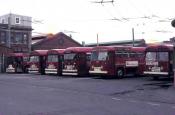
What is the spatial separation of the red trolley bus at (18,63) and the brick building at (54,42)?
27.8m

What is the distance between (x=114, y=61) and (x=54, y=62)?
8496 mm

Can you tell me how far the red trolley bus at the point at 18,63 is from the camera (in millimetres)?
48644

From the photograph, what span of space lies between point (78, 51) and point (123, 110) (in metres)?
22.5

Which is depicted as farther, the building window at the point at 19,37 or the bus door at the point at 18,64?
the building window at the point at 19,37

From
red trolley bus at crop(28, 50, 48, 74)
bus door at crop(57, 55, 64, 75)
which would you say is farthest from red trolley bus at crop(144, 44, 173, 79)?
red trolley bus at crop(28, 50, 48, 74)

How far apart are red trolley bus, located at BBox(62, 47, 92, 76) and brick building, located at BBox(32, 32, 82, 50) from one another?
140ft

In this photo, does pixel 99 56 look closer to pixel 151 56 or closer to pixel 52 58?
pixel 151 56

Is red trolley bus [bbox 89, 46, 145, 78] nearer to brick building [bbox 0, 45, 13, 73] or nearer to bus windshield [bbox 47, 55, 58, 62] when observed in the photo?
bus windshield [bbox 47, 55, 58, 62]

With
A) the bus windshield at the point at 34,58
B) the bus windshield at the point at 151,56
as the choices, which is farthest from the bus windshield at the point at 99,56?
the bus windshield at the point at 34,58

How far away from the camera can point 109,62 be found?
31.8 metres

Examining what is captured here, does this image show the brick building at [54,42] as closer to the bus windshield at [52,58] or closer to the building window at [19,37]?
the building window at [19,37]

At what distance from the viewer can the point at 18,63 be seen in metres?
49.6

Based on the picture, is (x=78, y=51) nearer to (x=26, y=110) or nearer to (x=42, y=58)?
(x=42, y=58)

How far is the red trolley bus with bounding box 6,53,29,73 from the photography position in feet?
160
